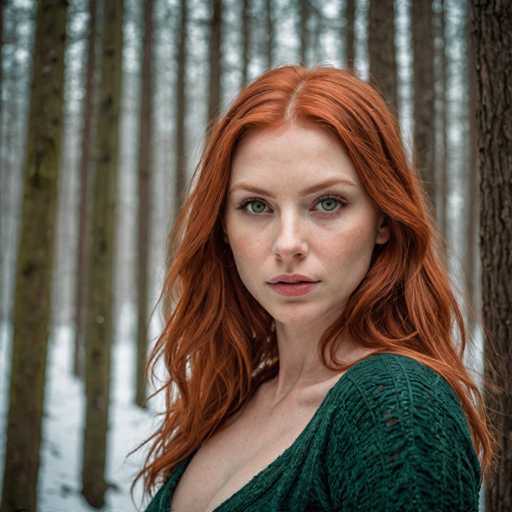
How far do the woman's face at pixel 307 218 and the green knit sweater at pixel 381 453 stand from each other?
0.27 meters

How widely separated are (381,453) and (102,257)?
567 centimetres

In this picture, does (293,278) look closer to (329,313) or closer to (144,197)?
(329,313)

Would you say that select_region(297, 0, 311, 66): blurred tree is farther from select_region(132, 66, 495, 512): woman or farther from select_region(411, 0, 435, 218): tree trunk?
select_region(132, 66, 495, 512): woman

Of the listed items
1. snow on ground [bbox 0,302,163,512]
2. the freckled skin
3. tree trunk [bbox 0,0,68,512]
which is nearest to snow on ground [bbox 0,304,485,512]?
snow on ground [bbox 0,302,163,512]

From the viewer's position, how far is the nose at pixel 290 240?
1.50m

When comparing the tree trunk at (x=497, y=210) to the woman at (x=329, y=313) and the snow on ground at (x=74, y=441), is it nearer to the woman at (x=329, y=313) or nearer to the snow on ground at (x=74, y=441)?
the woman at (x=329, y=313)

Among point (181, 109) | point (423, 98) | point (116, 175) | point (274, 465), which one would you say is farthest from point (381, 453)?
point (181, 109)

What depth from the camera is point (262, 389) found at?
6.82ft

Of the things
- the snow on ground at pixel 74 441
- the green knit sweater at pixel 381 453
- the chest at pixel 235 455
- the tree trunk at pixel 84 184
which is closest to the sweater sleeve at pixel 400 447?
the green knit sweater at pixel 381 453

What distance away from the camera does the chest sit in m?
1.57

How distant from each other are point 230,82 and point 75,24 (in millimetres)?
4394

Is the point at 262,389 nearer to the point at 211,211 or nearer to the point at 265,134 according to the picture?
the point at 211,211

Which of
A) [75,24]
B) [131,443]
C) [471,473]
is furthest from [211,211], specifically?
[75,24]

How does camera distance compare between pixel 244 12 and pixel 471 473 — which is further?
pixel 244 12
